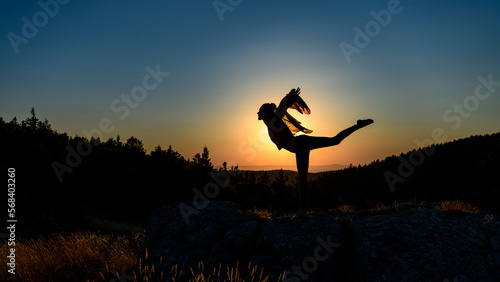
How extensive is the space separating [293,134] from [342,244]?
7.67 ft

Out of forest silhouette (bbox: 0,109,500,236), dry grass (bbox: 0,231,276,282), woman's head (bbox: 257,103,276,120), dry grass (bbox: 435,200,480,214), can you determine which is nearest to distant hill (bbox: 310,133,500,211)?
forest silhouette (bbox: 0,109,500,236)

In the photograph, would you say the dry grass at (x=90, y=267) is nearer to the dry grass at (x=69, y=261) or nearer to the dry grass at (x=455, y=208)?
the dry grass at (x=69, y=261)

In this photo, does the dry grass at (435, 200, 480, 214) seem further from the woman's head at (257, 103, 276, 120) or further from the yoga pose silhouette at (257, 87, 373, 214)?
the woman's head at (257, 103, 276, 120)

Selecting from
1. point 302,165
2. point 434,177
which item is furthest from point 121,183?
point 434,177

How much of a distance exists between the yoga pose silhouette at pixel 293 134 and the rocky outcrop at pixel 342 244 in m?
0.91

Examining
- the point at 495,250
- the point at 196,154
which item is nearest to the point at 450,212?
the point at 495,250

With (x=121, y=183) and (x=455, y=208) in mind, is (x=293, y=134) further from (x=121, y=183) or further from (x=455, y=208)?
(x=121, y=183)

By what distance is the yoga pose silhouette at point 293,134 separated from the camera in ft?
21.8

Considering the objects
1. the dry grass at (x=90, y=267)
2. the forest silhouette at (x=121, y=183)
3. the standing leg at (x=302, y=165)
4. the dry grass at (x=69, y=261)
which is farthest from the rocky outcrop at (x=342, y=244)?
the forest silhouette at (x=121, y=183)

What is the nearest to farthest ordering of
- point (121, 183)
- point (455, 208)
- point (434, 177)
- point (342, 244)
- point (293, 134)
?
point (342, 244) < point (293, 134) < point (455, 208) < point (121, 183) < point (434, 177)

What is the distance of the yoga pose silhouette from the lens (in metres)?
6.66

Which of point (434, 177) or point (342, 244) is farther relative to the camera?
point (434, 177)

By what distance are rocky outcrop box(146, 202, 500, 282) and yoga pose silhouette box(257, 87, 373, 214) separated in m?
0.91

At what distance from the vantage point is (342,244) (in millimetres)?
6184
